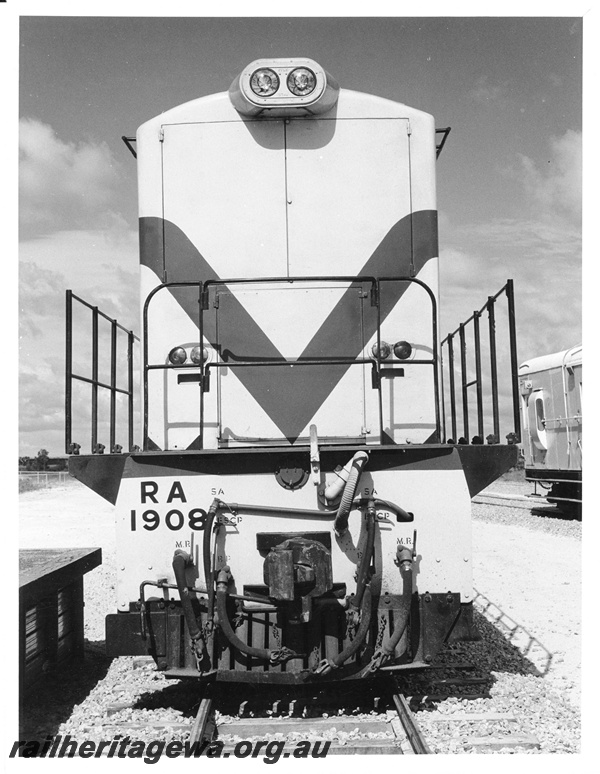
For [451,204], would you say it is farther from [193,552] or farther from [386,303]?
[193,552]

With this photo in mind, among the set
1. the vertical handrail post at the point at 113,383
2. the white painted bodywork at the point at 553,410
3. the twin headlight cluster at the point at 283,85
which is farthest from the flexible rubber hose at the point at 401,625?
the white painted bodywork at the point at 553,410

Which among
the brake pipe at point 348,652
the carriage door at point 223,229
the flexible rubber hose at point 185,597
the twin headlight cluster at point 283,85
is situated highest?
the twin headlight cluster at point 283,85

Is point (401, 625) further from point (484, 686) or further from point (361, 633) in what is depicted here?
point (484, 686)

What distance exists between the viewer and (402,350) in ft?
17.5

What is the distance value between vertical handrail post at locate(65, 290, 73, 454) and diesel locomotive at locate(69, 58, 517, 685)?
0.35ft

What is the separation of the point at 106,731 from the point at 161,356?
2396mm

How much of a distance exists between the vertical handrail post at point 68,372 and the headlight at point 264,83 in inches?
73.5

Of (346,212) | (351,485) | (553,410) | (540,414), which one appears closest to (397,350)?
(346,212)

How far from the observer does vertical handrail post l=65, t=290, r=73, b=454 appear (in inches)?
202

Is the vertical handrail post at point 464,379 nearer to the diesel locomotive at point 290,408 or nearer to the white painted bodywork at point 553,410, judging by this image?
the diesel locomotive at point 290,408

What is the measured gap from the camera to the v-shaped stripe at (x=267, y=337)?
5.23 m

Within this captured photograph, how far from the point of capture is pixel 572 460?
16703 mm

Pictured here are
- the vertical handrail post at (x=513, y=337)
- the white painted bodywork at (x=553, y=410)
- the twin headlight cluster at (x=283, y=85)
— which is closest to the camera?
the vertical handrail post at (x=513, y=337)

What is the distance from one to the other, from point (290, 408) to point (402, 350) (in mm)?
872
